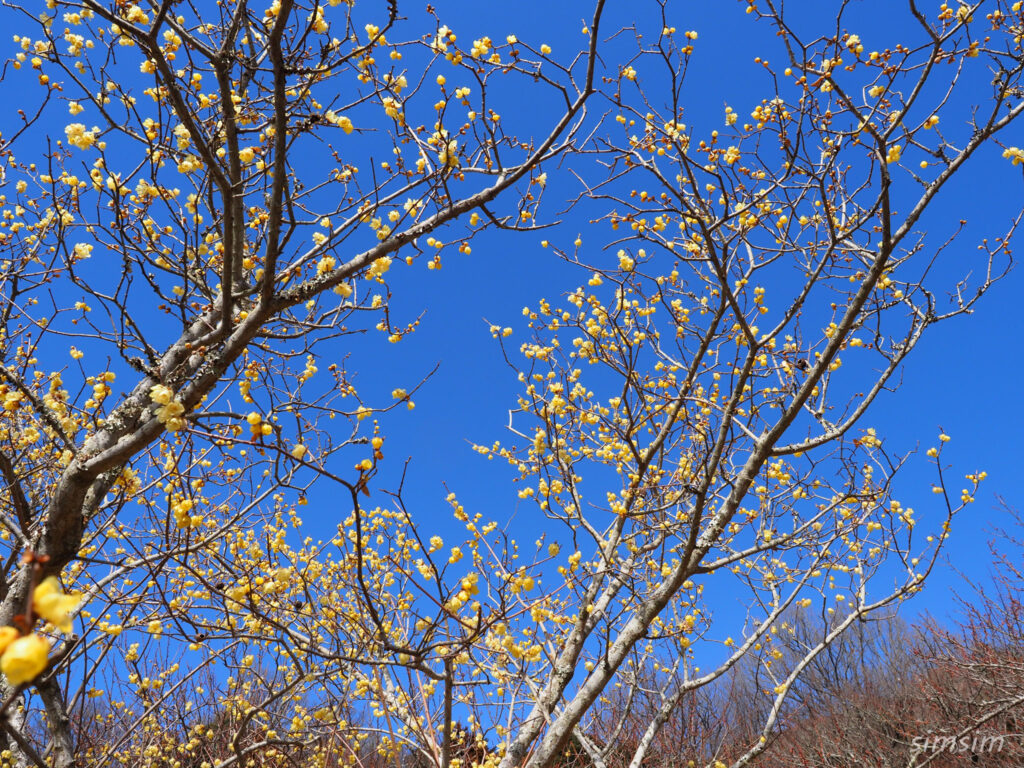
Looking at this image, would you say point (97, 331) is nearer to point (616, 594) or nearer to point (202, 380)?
point (202, 380)

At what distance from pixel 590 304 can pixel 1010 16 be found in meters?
3.67

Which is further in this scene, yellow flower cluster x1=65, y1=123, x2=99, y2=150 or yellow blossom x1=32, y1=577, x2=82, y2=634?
yellow flower cluster x1=65, y1=123, x2=99, y2=150

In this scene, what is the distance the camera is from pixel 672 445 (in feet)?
19.2

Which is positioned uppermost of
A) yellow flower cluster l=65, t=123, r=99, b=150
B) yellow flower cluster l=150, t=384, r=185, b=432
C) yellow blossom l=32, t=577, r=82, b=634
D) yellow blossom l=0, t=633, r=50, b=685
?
yellow flower cluster l=65, t=123, r=99, b=150

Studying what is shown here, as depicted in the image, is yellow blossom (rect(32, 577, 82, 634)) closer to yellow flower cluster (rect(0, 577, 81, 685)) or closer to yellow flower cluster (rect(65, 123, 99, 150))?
yellow flower cluster (rect(0, 577, 81, 685))

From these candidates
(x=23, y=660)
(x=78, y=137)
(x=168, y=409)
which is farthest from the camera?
(x=78, y=137)

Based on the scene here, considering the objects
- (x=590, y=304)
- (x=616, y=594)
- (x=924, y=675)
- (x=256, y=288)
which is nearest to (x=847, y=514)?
(x=616, y=594)

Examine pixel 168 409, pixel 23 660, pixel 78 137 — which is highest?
pixel 78 137

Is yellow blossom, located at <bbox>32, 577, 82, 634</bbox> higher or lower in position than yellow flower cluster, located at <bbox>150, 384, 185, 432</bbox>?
lower

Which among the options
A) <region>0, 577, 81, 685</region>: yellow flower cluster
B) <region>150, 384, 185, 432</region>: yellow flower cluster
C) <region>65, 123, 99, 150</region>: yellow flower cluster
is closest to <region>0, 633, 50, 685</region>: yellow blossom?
<region>0, 577, 81, 685</region>: yellow flower cluster

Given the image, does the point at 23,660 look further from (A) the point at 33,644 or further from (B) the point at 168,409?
(B) the point at 168,409

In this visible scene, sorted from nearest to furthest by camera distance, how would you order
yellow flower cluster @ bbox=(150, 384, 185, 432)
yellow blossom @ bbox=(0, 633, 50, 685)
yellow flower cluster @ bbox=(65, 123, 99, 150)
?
yellow blossom @ bbox=(0, 633, 50, 685) < yellow flower cluster @ bbox=(150, 384, 185, 432) < yellow flower cluster @ bbox=(65, 123, 99, 150)

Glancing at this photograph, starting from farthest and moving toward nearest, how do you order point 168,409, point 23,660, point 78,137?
point 78,137 → point 168,409 → point 23,660

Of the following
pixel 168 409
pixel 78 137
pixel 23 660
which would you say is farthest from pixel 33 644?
pixel 78 137
